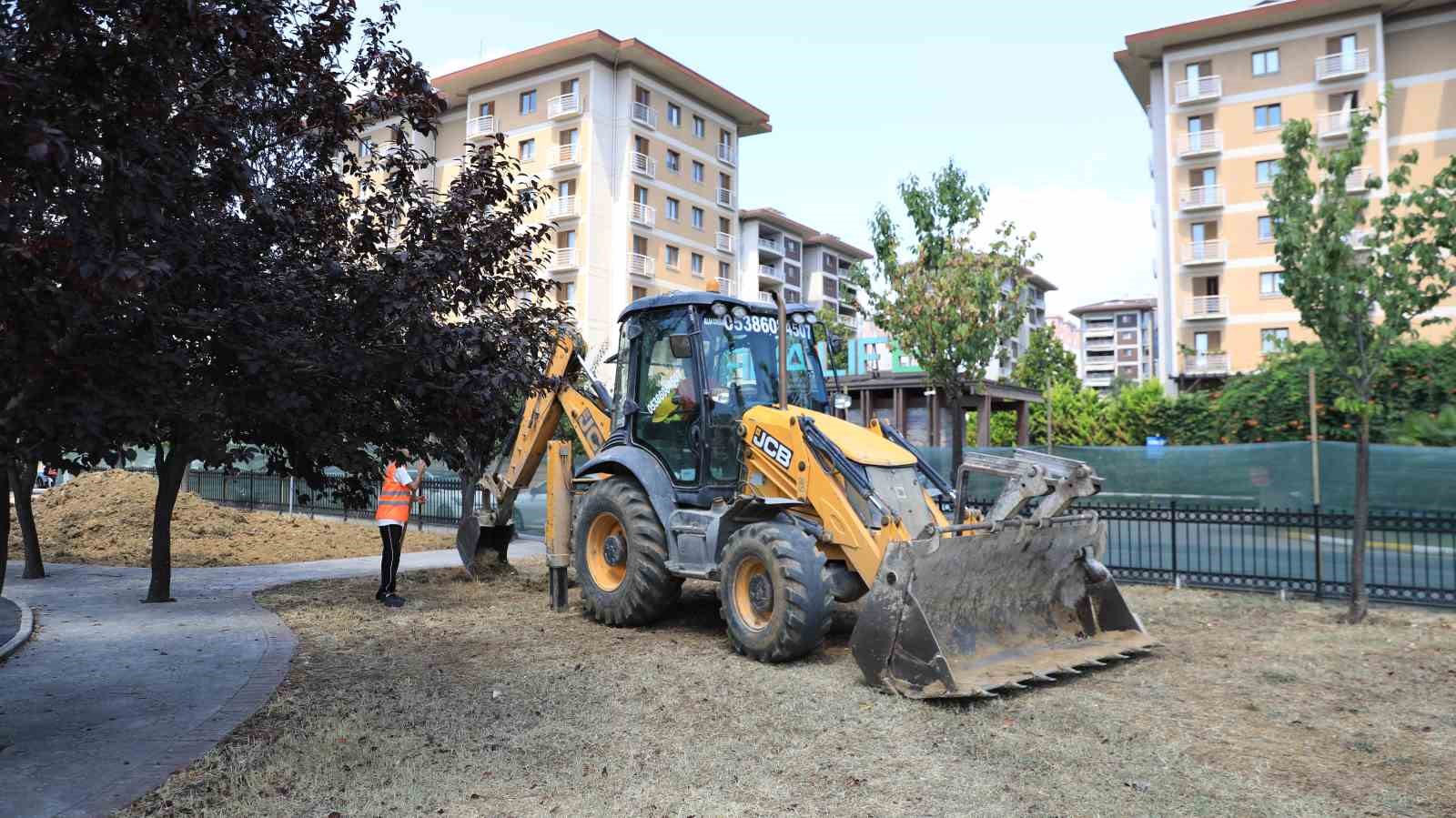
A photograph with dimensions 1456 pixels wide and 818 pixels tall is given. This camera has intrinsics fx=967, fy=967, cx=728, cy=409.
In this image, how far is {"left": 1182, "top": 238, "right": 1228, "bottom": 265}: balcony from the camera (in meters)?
38.8

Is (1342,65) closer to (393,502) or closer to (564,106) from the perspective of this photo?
(564,106)

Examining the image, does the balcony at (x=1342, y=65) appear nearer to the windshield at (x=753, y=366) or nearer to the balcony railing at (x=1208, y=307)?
the balcony railing at (x=1208, y=307)

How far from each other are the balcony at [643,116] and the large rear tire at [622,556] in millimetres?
34027

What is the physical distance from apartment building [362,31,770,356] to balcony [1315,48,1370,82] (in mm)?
24291

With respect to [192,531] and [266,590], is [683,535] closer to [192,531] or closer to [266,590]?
[266,590]

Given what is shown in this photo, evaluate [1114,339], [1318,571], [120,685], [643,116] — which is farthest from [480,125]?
[1114,339]

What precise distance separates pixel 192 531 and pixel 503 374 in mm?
14384

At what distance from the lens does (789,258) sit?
3194 inches

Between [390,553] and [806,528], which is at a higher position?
[806,528]

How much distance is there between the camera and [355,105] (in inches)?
263

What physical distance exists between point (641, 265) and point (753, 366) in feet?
111

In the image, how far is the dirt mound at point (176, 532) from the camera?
16219mm

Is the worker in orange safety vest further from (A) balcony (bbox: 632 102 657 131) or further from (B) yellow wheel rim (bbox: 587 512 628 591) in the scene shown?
(A) balcony (bbox: 632 102 657 131)

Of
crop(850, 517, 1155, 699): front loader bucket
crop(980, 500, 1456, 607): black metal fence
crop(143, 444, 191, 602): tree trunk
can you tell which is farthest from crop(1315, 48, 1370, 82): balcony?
crop(143, 444, 191, 602): tree trunk
